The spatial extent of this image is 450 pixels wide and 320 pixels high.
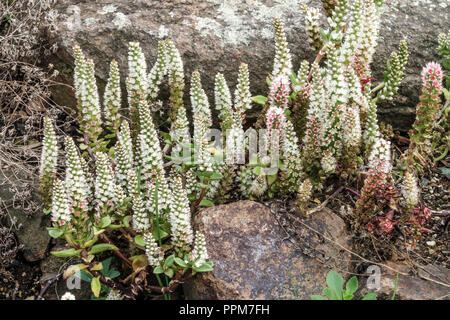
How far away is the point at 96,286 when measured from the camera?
4031 mm

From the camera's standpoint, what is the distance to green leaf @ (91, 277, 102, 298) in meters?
4.01

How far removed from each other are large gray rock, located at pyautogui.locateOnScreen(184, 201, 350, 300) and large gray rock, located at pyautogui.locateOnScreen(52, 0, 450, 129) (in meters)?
1.61

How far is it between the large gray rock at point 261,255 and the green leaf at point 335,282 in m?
0.18

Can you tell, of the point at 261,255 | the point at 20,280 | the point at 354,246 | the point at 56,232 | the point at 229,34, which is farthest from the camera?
the point at 229,34

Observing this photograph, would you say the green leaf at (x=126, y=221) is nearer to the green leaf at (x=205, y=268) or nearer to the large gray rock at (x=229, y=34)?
the green leaf at (x=205, y=268)

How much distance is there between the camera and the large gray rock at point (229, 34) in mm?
5535

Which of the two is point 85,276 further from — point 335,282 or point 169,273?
point 335,282

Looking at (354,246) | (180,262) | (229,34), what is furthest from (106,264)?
(229,34)

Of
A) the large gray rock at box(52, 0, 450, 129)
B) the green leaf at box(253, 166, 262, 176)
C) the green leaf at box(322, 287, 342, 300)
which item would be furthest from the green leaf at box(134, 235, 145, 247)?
the large gray rock at box(52, 0, 450, 129)

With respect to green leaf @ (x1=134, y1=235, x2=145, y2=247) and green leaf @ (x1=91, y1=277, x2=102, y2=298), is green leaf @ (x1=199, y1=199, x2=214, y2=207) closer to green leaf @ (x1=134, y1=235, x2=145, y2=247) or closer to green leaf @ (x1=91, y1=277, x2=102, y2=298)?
green leaf @ (x1=134, y1=235, x2=145, y2=247)

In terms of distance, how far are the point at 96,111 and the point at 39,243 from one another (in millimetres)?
1218

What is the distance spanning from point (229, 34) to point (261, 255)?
8.01 ft

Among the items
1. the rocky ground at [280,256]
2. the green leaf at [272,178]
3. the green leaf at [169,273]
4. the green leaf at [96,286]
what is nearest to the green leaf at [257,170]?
the green leaf at [272,178]

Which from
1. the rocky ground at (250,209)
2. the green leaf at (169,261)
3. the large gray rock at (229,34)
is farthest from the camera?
the large gray rock at (229,34)
